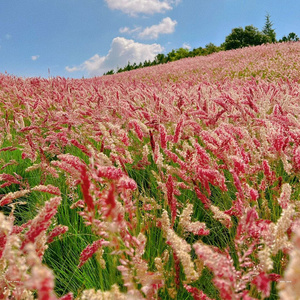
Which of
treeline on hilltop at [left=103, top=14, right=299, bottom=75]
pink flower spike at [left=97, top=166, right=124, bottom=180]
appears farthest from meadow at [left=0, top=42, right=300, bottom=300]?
treeline on hilltop at [left=103, top=14, right=299, bottom=75]

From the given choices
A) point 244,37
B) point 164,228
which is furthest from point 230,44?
point 164,228

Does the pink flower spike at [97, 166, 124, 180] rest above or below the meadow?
above

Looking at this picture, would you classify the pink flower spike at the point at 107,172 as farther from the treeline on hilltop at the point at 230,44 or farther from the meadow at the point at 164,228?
the treeline on hilltop at the point at 230,44

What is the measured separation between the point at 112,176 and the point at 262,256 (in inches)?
19.3

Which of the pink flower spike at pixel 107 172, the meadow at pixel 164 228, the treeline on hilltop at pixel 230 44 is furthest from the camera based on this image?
the treeline on hilltop at pixel 230 44

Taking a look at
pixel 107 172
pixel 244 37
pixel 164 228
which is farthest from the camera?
pixel 244 37

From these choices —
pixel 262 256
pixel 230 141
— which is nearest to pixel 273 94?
pixel 230 141

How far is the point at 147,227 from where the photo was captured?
1571 mm

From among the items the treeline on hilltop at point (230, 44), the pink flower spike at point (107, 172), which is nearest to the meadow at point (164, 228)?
the pink flower spike at point (107, 172)

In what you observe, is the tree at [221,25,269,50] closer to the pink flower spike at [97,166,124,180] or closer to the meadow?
the meadow

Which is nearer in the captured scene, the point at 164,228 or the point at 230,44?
the point at 164,228

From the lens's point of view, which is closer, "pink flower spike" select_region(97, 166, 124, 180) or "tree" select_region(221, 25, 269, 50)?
"pink flower spike" select_region(97, 166, 124, 180)

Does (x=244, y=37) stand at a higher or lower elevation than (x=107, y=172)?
higher

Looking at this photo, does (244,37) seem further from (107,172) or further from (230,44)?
(107,172)
